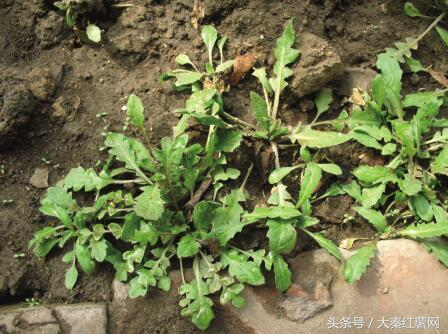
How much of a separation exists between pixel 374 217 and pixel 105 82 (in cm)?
153

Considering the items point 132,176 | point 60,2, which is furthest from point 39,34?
point 132,176

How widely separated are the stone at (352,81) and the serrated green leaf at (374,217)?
0.68 m

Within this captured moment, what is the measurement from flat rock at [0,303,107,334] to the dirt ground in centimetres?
7

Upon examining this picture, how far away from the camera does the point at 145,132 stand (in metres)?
2.35

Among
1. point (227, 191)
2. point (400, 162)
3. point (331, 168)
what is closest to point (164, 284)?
point (227, 191)

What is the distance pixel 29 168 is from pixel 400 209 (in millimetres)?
1860

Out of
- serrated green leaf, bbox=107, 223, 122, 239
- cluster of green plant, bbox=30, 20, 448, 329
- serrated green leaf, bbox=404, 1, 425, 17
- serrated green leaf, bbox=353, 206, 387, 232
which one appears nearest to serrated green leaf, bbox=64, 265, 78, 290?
cluster of green plant, bbox=30, 20, 448, 329

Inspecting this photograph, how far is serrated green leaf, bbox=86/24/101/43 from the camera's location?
253cm

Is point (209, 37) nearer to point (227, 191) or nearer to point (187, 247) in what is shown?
point (227, 191)

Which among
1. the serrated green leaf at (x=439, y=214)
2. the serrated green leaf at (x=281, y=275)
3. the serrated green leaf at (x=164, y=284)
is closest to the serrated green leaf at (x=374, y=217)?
the serrated green leaf at (x=439, y=214)

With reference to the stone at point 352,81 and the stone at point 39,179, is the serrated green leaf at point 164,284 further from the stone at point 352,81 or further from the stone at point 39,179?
the stone at point 352,81

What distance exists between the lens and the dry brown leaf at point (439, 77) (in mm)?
2689

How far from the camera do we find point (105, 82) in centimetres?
253

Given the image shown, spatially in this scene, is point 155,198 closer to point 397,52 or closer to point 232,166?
point 232,166
